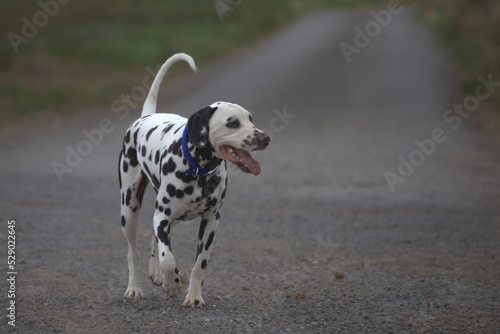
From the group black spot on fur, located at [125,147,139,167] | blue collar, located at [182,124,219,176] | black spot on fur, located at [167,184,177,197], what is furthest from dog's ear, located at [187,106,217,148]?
black spot on fur, located at [125,147,139,167]

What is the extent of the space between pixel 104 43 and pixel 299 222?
19.6 meters

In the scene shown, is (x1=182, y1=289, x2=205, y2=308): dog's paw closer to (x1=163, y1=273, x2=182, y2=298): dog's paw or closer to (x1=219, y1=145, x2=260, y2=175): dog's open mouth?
(x1=163, y1=273, x2=182, y2=298): dog's paw

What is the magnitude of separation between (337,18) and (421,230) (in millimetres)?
28764

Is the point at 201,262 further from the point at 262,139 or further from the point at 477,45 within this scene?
the point at 477,45

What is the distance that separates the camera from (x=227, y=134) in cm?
541

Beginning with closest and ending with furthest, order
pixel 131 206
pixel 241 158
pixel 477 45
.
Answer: pixel 241 158 < pixel 131 206 < pixel 477 45

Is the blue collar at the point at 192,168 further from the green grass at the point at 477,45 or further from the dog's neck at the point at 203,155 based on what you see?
the green grass at the point at 477,45

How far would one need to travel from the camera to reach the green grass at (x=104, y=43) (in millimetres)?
19938

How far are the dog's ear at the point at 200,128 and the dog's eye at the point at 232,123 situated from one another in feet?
0.53

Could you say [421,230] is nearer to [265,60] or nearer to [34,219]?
[34,219]

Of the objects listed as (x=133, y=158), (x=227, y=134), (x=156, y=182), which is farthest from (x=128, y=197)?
(x=227, y=134)

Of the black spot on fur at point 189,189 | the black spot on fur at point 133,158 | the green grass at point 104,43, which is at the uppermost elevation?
the black spot on fur at point 189,189

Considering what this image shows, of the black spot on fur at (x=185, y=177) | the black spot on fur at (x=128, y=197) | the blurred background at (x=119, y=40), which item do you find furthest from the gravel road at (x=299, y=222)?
the blurred background at (x=119, y=40)

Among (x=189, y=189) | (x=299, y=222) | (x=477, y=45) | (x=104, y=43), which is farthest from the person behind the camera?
(x=104, y=43)
